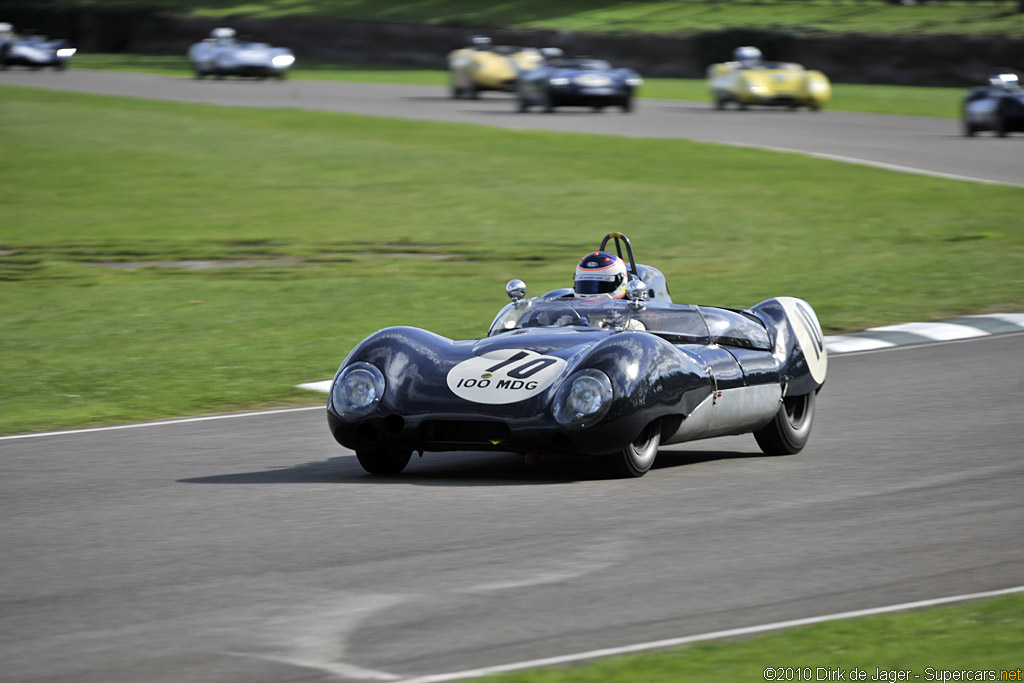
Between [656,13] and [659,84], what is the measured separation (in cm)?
1164

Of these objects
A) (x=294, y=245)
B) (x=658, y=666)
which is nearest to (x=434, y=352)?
(x=658, y=666)

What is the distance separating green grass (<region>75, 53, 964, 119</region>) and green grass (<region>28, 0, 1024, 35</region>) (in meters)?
3.40

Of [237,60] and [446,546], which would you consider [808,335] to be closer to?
[446,546]

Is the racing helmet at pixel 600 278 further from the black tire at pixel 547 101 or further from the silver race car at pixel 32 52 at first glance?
the silver race car at pixel 32 52

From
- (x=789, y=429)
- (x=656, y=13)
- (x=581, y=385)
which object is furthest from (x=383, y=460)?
(x=656, y=13)

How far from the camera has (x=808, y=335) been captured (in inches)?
373

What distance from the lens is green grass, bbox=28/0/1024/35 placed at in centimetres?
4859

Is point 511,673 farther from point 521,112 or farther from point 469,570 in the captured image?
point 521,112

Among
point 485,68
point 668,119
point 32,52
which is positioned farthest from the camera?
point 32,52

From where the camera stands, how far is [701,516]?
284 inches

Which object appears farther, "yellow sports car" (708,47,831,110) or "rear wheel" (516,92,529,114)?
"yellow sports car" (708,47,831,110)

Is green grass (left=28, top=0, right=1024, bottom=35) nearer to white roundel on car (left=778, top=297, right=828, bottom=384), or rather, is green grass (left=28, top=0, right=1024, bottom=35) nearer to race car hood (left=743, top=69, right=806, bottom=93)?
race car hood (left=743, top=69, right=806, bottom=93)

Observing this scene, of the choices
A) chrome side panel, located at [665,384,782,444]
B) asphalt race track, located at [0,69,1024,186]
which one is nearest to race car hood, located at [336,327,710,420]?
chrome side panel, located at [665,384,782,444]

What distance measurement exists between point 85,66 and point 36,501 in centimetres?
4683
